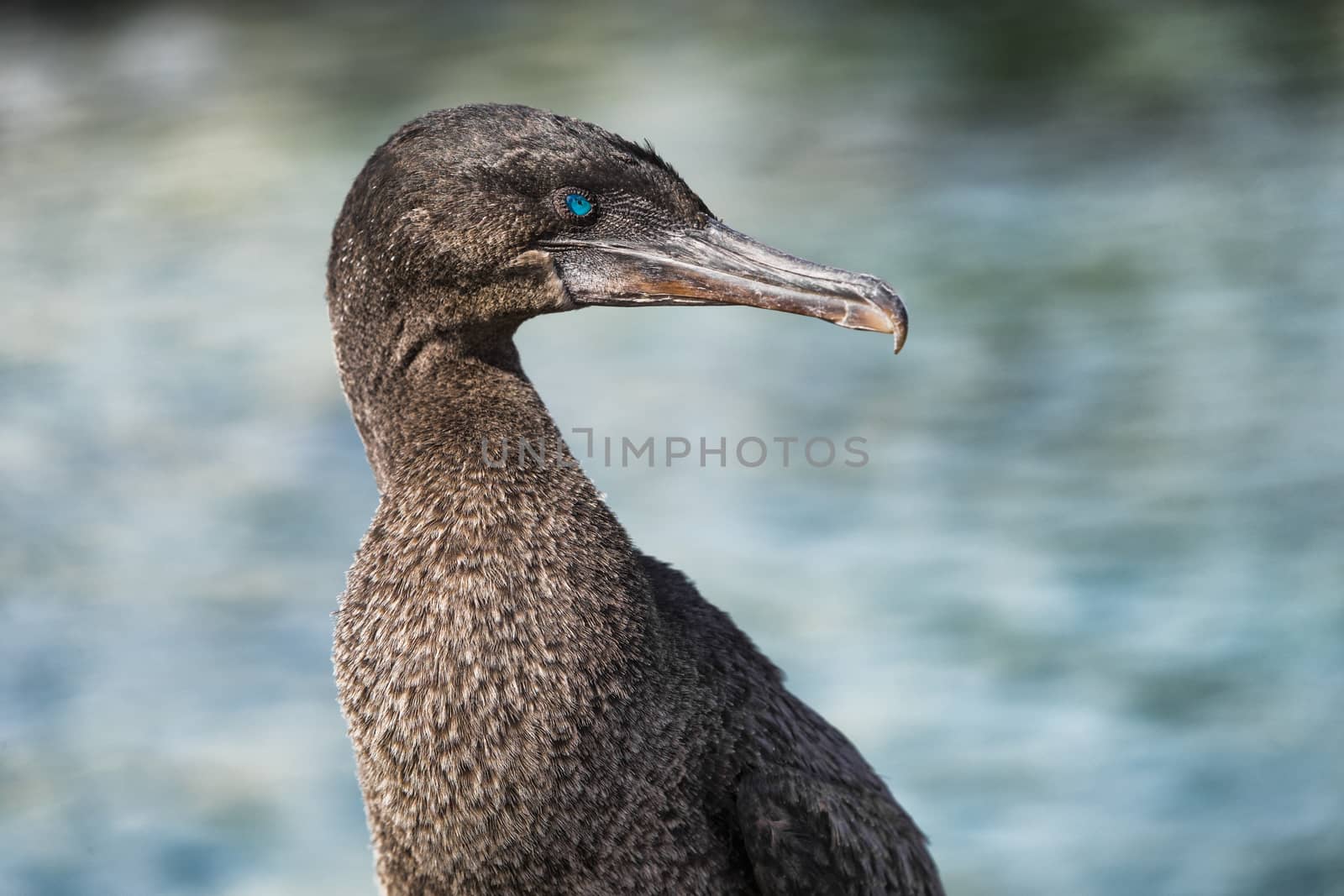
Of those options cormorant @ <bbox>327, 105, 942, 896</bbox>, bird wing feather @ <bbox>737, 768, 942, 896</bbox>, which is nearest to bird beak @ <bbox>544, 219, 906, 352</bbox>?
cormorant @ <bbox>327, 105, 942, 896</bbox>

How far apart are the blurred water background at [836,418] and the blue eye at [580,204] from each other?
422 cm

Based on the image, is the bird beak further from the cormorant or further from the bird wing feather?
the bird wing feather

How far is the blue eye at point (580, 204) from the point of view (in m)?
2.96

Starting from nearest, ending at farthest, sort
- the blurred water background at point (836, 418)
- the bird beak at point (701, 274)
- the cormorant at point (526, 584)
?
the cormorant at point (526, 584), the bird beak at point (701, 274), the blurred water background at point (836, 418)

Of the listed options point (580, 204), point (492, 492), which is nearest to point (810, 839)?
point (492, 492)

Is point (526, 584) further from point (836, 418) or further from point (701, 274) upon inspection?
point (836, 418)

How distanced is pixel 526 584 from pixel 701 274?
2.26 ft

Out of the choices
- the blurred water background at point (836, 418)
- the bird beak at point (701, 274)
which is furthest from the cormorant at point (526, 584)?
the blurred water background at point (836, 418)

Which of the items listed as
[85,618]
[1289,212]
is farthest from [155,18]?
[1289,212]

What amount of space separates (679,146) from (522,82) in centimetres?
169

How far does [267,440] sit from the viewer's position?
875 centimetres

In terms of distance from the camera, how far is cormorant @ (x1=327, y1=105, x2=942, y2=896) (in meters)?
2.83

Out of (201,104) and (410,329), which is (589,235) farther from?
(201,104)

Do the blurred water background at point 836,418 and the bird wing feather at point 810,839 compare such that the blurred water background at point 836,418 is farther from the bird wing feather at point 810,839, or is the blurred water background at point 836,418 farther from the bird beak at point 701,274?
the bird beak at point 701,274
